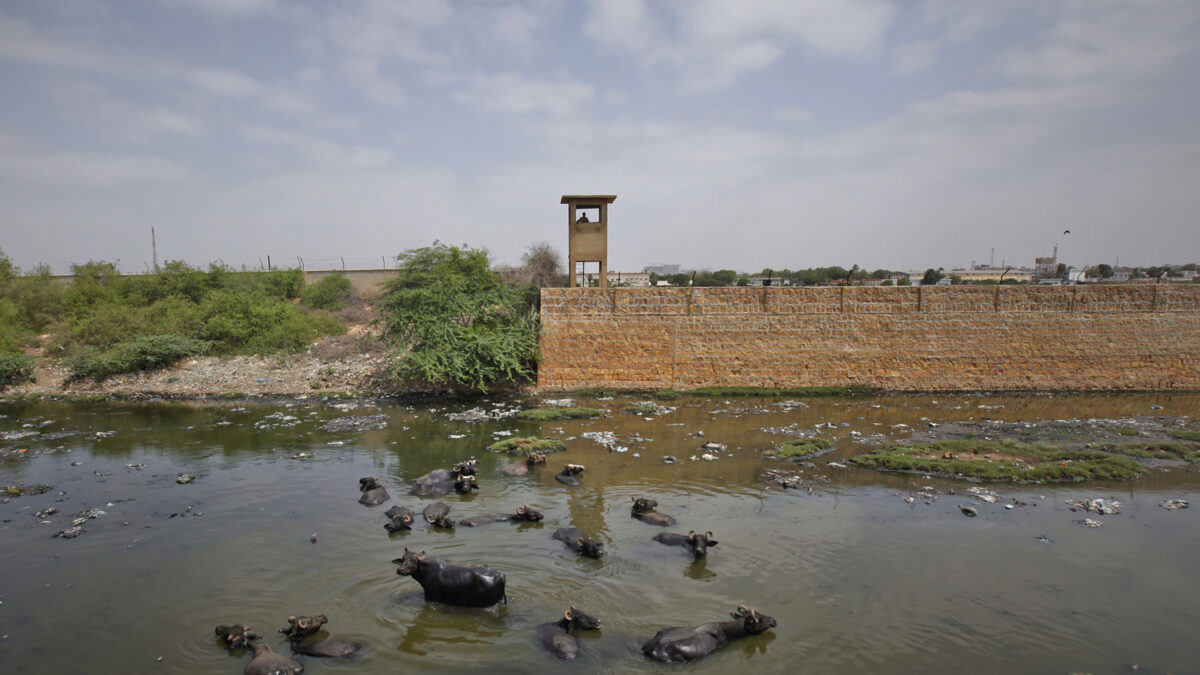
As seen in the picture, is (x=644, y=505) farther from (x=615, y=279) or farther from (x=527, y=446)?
(x=615, y=279)

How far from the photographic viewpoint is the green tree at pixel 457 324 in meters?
16.3

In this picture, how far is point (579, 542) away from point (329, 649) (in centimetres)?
284

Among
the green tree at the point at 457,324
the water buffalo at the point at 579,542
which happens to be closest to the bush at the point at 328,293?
the green tree at the point at 457,324

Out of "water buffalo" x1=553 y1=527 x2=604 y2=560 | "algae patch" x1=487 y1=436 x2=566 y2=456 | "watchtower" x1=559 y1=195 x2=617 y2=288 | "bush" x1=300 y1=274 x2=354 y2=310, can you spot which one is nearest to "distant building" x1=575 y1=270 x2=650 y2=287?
"watchtower" x1=559 y1=195 x2=617 y2=288

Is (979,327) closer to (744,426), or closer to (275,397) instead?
(744,426)

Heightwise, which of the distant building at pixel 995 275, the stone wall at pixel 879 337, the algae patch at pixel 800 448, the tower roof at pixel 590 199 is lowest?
Result: the algae patch at pixel 800 448

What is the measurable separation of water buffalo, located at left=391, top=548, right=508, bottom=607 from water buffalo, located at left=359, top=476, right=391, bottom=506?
9.75 ft

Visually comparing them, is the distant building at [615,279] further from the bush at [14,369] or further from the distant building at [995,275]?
the bush at [14,369]

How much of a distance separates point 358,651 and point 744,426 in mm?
9586

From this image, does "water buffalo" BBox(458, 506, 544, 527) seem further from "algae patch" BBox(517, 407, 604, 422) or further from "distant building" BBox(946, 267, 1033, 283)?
"distant building" BBox(946, 267, 1033, 283)

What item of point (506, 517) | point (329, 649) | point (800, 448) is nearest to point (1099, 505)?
point (800, 448)

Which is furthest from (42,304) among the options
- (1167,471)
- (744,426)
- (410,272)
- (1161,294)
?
(1161,294)

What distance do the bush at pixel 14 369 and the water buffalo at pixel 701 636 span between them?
22.0 meters

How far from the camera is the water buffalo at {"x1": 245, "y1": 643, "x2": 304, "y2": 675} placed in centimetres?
512
